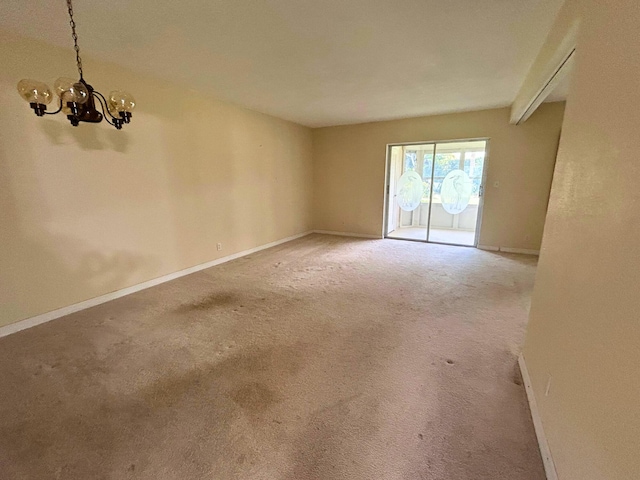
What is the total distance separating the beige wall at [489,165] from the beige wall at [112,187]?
2.08 meters

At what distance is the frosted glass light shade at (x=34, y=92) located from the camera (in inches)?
72.4

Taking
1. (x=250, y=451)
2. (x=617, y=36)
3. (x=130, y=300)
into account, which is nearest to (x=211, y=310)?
(x=130, y=300)

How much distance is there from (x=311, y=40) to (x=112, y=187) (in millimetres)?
2658

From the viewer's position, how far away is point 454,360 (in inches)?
83.3

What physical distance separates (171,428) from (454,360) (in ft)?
6.43

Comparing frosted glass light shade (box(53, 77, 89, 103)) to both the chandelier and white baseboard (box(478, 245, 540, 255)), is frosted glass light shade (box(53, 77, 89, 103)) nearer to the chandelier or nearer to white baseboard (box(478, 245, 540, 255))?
the chandelier

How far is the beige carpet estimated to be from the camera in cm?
136

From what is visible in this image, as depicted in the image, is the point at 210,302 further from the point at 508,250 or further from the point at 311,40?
the point at 508,250

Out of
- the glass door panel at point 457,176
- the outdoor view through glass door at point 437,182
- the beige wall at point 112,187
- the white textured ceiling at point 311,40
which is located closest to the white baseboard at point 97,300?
the beige wall at point 112,187

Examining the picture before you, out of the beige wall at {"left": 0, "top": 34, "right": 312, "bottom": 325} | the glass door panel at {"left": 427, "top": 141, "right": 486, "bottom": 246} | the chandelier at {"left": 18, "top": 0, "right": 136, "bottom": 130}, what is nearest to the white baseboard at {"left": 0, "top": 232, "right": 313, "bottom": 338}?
the beige wall at {"left": 0, "top": 34, "right": 312, "bottom": 325}

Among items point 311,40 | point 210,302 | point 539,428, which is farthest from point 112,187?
point 539,428

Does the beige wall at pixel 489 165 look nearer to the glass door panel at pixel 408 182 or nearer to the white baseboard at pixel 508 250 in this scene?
the white baseboard at pixel 508 250

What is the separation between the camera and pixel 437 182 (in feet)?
20.2

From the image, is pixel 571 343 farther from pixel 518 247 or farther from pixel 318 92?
pixel 518 247
